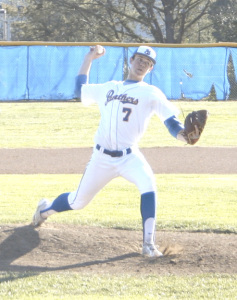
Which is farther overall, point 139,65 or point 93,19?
point 93,19

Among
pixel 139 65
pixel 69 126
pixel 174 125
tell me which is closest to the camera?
pixel 174 125

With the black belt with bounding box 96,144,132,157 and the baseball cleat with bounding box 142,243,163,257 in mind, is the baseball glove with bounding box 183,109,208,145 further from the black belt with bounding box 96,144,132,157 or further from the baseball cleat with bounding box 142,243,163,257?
the baseball cleat with bounding box 142,243,163,257

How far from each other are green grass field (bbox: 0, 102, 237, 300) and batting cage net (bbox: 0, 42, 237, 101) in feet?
11.2

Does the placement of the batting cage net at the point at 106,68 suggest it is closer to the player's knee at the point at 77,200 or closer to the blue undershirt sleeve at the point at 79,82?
the blue undershirt sleeve at the point at 79,82

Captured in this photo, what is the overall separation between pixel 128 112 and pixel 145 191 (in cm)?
68

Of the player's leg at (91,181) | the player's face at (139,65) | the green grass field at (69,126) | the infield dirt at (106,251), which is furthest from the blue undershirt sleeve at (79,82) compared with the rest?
the green grass field at (69,126)

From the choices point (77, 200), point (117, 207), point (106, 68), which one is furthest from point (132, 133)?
point (106, 68)

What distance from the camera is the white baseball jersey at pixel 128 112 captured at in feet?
18.3

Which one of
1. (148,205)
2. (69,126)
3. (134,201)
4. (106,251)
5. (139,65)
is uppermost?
(139,65)

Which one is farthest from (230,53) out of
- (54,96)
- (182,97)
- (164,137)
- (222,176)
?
(222,176)

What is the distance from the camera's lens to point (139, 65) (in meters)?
5.70

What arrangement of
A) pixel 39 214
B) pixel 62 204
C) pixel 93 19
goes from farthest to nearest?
pixel 93 19
pixel 39 214
pixel 62 204

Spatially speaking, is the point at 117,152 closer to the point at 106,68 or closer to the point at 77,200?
the point at 77,200

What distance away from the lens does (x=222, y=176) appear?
10.3m
